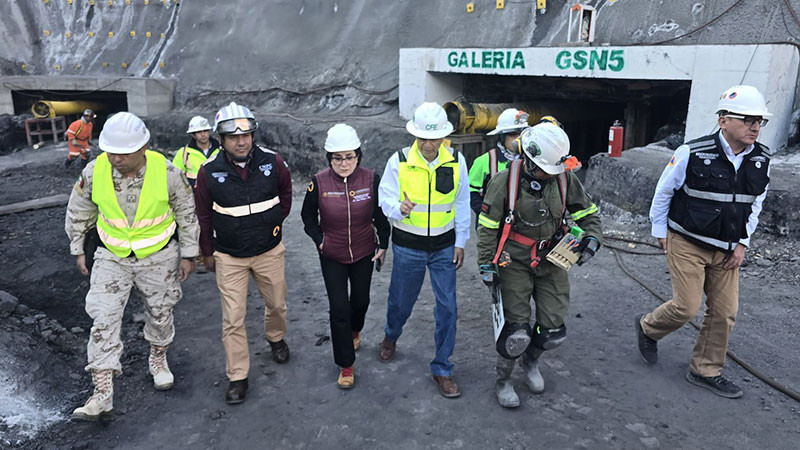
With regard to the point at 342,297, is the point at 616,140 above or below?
above

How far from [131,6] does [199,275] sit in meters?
19.2

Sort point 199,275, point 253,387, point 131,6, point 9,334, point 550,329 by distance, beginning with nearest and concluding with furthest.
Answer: point 550,329 < point 253,387 < point 9,334 < point 199,275 < point 131,6

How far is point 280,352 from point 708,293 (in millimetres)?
3191

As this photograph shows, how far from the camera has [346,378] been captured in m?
4.20

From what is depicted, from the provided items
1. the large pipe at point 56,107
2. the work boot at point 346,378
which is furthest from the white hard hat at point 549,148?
the large pipe at point 56,107

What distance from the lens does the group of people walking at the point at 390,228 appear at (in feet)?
12.3

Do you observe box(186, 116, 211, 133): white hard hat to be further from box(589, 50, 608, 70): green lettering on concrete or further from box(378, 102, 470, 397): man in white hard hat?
box(589, 50, 608, 70): green lettering on concrete

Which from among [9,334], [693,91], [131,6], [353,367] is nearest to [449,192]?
[353,367]

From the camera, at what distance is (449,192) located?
399cm

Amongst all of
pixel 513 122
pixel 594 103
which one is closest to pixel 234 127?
pixel 513 122

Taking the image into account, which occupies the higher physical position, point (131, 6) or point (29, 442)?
point (131, 6)

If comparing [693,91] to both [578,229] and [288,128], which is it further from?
[288,128]

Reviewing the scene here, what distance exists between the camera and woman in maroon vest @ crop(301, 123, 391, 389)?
13.3 feet

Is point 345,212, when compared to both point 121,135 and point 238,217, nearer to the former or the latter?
point 238,217
